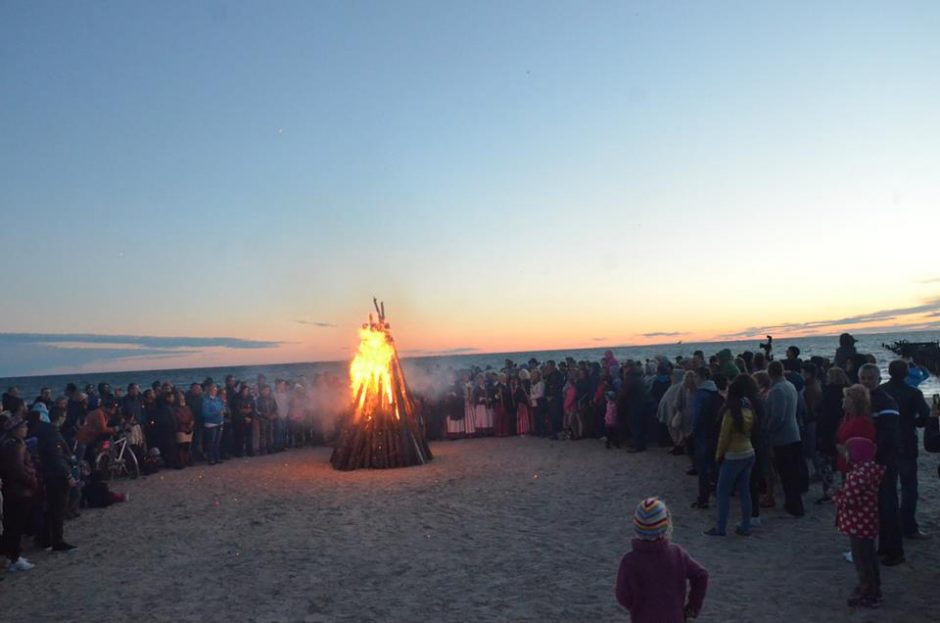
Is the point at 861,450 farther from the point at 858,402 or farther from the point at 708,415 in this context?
the point at 708,415

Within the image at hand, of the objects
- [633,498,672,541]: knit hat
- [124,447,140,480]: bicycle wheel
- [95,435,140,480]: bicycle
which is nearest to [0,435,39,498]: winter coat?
[95,435,140,480]: bicycle

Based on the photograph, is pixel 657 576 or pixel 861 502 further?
pixel 861 502

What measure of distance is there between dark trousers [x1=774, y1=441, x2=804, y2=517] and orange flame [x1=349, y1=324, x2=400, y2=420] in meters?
7.80

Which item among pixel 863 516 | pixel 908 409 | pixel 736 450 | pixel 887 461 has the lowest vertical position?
pixel 863 516

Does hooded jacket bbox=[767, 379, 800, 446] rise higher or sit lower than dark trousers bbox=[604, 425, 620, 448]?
higher

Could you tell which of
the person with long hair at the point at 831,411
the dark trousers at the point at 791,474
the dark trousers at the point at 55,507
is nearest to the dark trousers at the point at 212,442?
the dark trousers at the point at 55,507

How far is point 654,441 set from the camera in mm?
15688

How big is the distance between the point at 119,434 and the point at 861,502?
13.9 metres

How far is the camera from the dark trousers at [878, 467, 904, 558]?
6387 millimetres

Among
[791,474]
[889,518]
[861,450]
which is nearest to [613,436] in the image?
[791,474]

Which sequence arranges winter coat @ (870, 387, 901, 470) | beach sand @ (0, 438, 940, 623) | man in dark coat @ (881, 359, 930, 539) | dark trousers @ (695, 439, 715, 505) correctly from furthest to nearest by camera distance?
1. dark trousers @ (695, 439, 715, 505)
2. man in dark coat @ (881, 359, 930, 539)
3. beach sand @ (0, 438, 940, 623)
4. winter coat @ (870, 387, 901, 470)

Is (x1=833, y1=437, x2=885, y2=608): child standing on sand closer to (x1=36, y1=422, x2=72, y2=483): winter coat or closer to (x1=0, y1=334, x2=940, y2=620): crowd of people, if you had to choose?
(x1=0, y1=334, x2=940, y2=620): crowd of people

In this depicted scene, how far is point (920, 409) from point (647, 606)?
5.02 meters

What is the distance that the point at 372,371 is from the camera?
1434cm
